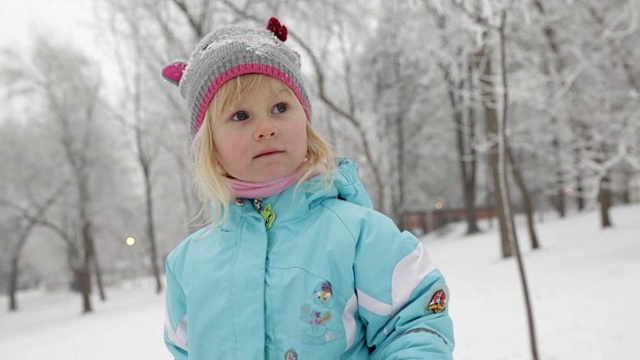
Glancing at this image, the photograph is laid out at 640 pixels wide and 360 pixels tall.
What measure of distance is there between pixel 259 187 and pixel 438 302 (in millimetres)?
543

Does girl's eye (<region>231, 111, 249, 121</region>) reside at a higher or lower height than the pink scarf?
higher

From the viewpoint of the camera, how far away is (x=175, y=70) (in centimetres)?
181

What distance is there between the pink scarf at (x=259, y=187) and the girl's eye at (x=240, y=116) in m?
0.17

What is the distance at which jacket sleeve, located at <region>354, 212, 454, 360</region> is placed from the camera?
1.23 m

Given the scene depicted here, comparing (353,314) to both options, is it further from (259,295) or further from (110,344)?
(110,344)

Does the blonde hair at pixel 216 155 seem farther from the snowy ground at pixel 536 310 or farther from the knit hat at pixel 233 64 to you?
the snowy ground at pixel 536 310

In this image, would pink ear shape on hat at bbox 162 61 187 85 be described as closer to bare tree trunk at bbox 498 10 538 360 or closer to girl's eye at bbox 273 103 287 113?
girl's eye at bbox 273 103 287 113

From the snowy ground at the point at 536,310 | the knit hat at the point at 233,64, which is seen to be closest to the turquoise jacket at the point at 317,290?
the knit hat at the point at 233,64

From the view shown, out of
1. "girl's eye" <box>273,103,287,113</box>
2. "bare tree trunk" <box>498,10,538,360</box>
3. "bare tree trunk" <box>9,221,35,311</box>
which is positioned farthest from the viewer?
"bare tree trunk" <box>9,221,35,311</box>

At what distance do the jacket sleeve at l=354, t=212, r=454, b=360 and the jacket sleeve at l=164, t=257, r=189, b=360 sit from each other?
0.53 metres

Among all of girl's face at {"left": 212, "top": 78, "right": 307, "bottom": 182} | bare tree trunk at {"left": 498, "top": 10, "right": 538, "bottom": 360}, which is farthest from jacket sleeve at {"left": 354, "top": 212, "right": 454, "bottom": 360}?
bare tree trunk at {"left": 498, "top": 10, "right": 538, "bottom": 360}

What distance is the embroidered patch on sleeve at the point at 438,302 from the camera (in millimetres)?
1265

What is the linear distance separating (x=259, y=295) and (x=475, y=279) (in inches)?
405

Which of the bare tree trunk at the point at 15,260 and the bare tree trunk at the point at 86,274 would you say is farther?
the bare tree trunk at the point at 15,260
